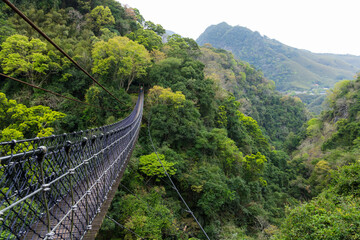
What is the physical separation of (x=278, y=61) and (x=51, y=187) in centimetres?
11997

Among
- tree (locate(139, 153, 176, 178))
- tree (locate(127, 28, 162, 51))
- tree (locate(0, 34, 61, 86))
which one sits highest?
tree (locate(127, 28, 162, 51))

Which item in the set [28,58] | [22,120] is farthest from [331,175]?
[28,58]

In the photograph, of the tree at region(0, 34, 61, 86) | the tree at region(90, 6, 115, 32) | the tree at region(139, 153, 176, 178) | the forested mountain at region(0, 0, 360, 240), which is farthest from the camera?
the tree at region(90, 6, 115, 32)

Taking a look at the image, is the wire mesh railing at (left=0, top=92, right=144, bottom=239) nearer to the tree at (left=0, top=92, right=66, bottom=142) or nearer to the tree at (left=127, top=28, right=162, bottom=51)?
the tree at (left=0, top=92, right=66, bottom=142)

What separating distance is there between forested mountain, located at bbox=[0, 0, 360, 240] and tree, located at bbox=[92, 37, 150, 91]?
0.22 ft

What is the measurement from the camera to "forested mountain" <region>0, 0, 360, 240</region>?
7.55 metres

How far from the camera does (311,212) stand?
16.2 feet

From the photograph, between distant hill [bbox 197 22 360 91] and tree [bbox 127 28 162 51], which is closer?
tree [bbox 127 28 162 51]

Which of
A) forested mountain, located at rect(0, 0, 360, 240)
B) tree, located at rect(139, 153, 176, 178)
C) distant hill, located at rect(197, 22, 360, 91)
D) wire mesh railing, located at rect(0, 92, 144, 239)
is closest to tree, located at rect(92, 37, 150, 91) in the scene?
forested mountain, located at rect(0, 0, 360, 240)

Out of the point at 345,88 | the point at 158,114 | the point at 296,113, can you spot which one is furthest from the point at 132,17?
the point at 296,113

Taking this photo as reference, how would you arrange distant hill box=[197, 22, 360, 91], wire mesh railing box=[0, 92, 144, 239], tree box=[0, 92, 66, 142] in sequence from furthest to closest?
distant hill box=[197, 22, 360, 91] → tree box=[0, 92, 66, 142] → wire mesh railing box=[0, 92, 144, 239]

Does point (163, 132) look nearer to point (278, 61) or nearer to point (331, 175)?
point (331, 175)

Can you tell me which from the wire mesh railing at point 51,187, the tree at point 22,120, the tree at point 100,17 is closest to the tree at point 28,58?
the tree at point 22,120

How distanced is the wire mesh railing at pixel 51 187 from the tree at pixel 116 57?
9863mm
